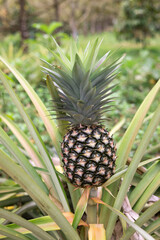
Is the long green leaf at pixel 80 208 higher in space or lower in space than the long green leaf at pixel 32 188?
lower

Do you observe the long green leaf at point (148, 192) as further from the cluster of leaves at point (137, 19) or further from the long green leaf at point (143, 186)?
the cluster of leaves at point (137, 19)

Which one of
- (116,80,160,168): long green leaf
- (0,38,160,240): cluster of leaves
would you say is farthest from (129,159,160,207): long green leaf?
(116,80,160,168): long green leaf

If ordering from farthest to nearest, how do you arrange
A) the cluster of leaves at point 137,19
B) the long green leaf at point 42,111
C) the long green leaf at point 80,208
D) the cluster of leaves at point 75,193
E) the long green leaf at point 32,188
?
the cluster of leaves at point 137,19 < the long green leaf at point 42,111 < the long green leaf at point 80,208 < the cluster of leaves at point 75,193 < the long green leaf at point 32,188

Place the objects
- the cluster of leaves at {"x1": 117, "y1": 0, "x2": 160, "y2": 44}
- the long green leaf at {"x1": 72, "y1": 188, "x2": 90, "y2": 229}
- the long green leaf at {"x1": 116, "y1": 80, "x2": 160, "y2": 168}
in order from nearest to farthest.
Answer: the long green leaf at {"x1": 72, "y1": 188, "x2": 90, "y2": 229} → the long green leaf at {"x1": 116, "y1": 80, "x2": 160, "y2": 168} → the cluster of leaves at {"x1": 117, "y1": 0, "x2": 160, "y2": 44}

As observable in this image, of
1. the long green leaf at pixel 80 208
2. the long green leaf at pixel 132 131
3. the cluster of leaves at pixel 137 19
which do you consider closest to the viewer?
the long green leaf at pixel 80 208

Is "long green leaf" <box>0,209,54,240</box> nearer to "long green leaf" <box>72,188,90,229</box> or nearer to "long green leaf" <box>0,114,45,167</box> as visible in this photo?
"long green leaf" <box>72,188,90,229</box>

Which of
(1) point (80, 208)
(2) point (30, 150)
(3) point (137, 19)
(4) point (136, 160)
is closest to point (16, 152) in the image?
(2) point (30, 150)

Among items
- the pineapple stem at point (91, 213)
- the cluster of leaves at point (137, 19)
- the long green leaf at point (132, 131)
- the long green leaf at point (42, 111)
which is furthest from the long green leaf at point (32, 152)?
the cluster of leaves at point (137, 19)
